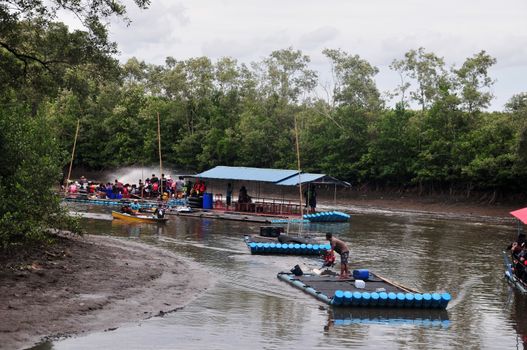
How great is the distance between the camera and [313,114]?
77.1 meters

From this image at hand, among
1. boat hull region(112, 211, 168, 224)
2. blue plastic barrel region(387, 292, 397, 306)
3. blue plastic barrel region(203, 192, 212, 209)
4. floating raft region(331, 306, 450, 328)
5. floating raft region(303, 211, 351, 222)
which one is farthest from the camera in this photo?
blue plastic barrel region(203, 192, 212, 209)

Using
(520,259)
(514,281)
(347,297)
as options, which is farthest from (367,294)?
(514,281)

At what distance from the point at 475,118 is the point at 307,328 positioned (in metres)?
49.1

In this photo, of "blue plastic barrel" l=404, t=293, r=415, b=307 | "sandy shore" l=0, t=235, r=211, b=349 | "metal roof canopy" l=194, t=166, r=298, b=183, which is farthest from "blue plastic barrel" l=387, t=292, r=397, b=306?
"metal roof canopy" l=194, t=166, r=298, b=183

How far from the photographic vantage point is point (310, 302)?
784 inches

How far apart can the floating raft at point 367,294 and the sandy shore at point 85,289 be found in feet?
11.0

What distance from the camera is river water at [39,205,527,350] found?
16.0 meters

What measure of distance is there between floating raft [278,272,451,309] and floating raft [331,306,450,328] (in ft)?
0.50

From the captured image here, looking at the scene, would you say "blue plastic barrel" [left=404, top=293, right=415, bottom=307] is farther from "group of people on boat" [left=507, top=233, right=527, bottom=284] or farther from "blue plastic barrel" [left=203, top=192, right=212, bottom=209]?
"blue plastic barrel" [left=203, top=192, right=212, bottom=209]

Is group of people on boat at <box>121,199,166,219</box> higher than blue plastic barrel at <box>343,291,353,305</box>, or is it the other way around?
group of people on boat at <box>121,199,166,219</box>

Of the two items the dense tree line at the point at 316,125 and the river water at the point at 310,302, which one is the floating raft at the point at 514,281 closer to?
the river water at the point at 310,302

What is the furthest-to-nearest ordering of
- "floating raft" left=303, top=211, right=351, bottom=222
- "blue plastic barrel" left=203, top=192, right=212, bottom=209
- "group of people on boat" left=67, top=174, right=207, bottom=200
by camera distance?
"group of people on boat" left=67, top=174, right=207, bottom=200 → "blue plastic barrel" left=203, top=192, right=212, bottom=209 → "floating raft" left=303, top=211, right=351, bottom=222

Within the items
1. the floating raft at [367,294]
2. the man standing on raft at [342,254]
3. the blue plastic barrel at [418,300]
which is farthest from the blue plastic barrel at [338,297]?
the man standing on raft at [342,254]

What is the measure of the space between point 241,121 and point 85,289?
58.1 meters
